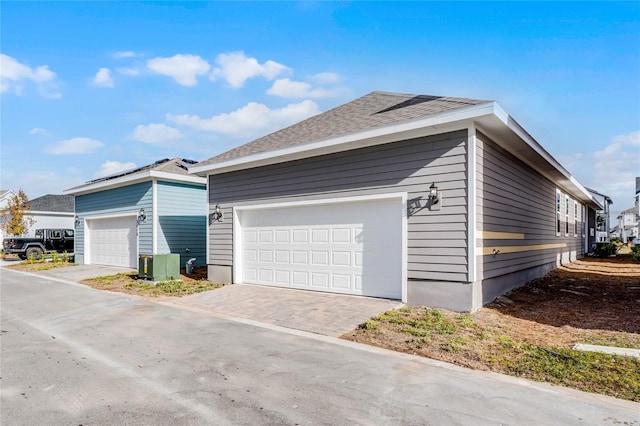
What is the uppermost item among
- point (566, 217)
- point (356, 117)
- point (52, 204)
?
point (356, 117)

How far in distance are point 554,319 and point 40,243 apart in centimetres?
2563

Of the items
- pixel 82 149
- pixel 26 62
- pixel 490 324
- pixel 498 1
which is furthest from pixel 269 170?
pixel 82 149

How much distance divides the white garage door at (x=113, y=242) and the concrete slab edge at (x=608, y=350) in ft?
49.5

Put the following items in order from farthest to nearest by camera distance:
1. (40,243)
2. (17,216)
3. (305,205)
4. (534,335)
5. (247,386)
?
(17,216) < (40,243) < (305,205) < (534,335) < (247,386)

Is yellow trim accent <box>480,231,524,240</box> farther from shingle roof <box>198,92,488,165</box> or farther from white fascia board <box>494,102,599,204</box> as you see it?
shingle roof <box>198,92,488,165</box>

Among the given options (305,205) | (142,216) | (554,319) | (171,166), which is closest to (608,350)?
(554,319)

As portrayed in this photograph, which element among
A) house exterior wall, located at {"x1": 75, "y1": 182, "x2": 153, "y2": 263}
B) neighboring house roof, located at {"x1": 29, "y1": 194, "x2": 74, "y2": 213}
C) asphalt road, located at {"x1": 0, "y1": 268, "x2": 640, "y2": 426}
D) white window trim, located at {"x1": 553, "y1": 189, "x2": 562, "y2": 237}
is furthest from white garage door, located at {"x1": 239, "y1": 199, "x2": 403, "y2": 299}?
neighboring house roof, located at {"x1": 29, "y1": 194, "x2": 74, "y2": 213}

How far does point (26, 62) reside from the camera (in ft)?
38.9

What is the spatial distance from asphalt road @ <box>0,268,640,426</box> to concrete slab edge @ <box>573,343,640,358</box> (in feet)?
4.94

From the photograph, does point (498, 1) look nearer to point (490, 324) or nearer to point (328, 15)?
point (328, 15)

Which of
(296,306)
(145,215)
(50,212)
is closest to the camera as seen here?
(296,306)

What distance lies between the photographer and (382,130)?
7.68 m

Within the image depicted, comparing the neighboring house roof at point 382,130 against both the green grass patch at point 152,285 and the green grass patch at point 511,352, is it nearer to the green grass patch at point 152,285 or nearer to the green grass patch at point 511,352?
the green grass patch at point 152,285

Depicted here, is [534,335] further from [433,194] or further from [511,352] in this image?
[433,194]
